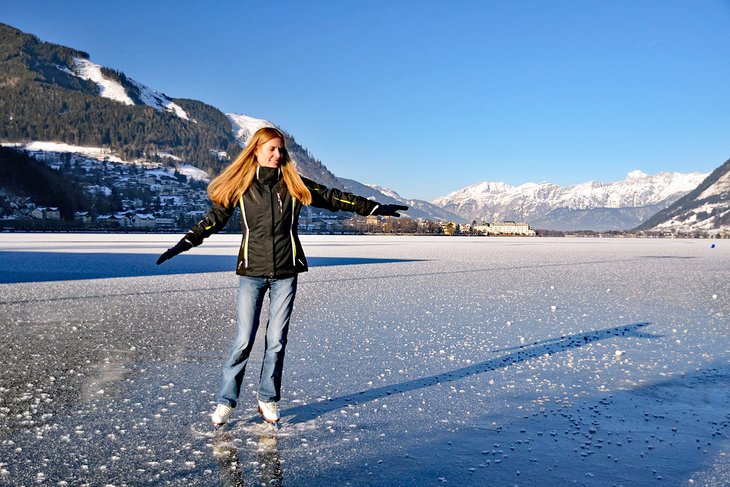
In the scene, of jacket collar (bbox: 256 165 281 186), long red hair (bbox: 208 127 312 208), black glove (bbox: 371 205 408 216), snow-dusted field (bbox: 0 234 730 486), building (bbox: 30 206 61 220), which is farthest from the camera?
building (bbox: 30 206 61 220)

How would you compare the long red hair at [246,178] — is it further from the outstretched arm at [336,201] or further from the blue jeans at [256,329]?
the blue jeans at [256,329]

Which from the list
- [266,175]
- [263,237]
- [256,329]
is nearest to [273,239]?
[263,237]

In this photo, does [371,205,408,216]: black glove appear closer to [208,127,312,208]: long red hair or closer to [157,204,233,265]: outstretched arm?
[208,127,312,208]: long red hair

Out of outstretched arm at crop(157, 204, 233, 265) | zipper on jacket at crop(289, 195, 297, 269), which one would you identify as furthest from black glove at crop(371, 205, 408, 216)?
outstretched arm at crop(157, 204, 233, 265)

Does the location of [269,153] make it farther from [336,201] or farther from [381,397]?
[381,397]

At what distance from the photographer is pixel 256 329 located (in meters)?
4.82

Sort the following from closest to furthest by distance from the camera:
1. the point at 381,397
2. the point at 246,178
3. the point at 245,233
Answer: the point at 246,178
the point at 245,233
the point at 381,397

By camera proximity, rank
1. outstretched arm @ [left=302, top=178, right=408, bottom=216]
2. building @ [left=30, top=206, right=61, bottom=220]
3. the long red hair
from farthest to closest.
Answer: building @ [left=30, top=206, right=61, bottom=220] → outstretched arm @ [left=302, top=178, right=408, bottom=216] → the long red hair

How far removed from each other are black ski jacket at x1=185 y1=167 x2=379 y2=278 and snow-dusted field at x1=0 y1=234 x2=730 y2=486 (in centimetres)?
134

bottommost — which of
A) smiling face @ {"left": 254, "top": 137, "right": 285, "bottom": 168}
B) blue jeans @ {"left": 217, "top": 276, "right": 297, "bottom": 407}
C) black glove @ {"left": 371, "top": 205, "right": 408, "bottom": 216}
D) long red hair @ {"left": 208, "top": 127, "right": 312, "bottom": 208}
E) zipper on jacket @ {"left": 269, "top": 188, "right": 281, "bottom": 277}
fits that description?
blue jeans @ {"left": 217, "top": 276, "right": 297, "bottom": 407}

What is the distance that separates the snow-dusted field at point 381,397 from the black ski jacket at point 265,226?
4.41ft

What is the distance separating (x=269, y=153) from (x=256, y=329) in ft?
4.77

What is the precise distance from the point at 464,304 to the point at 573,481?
30.8ft

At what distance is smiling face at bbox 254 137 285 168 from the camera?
4695 millimetres
